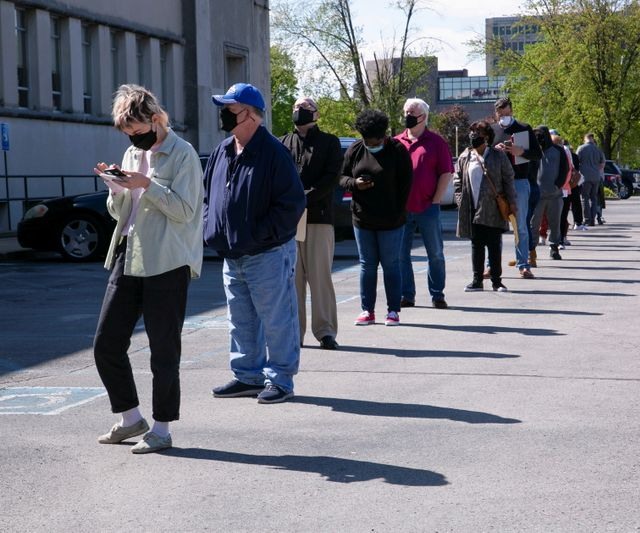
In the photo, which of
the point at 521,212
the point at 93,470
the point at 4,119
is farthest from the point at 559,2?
the point at 93,470

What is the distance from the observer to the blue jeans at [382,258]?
427 inches

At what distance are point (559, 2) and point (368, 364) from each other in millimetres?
52019

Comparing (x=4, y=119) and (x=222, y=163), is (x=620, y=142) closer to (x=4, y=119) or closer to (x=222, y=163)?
(x=4, y=119)

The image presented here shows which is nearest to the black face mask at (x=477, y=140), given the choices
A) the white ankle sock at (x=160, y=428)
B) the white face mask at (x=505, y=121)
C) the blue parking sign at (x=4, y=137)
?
the white face mask at (x=505, y=121)

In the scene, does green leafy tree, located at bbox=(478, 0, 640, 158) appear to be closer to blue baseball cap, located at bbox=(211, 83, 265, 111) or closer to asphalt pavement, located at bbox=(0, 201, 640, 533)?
asphalt pavement, located at bbox=(0, 201, 640, 533)

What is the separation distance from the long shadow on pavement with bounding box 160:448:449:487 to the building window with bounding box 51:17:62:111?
92.9 ft

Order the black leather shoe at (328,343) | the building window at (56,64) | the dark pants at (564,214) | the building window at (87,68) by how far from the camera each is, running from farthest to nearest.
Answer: the building window at (87,68) → the building window at (56,64) → the dark pants at (564,214) → the black leather shoe at (328,343)

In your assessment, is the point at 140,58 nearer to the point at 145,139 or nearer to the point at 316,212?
the point at 316,212

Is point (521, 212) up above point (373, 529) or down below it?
above

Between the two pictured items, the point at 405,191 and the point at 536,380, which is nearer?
the point at 536,380

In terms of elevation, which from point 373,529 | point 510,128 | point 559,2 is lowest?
point 373,529

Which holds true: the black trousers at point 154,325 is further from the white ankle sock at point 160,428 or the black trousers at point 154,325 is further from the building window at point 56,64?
the building window at point 56,64

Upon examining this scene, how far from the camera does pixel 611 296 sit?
13.6m

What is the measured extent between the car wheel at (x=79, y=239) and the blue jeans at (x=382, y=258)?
9.04 metres
